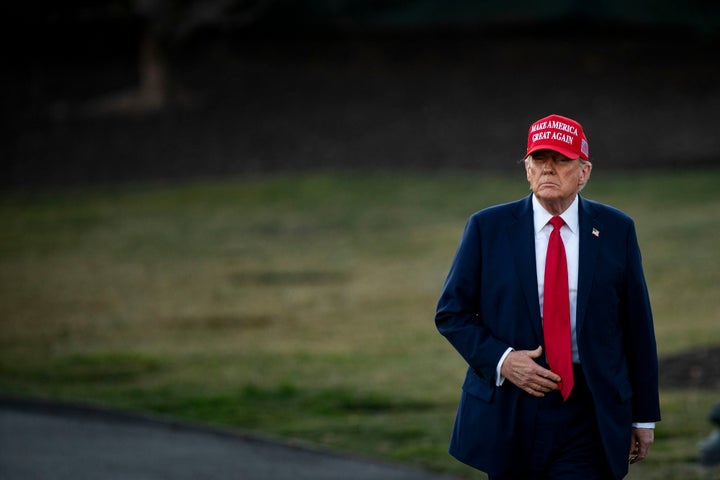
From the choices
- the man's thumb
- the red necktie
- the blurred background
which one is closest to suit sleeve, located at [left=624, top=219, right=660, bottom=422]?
the red necktie

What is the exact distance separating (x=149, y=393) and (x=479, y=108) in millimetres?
15312

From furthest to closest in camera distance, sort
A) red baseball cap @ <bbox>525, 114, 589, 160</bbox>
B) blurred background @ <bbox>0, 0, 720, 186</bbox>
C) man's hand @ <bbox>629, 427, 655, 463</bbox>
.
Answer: blurred background @ <bbox>0, 0, 720, 186</bbox> < man's hand @ <bbox>629, 427, 655, 463</bbox> < red baseball cap @ <bbox>525, 114, 589, 160</bbox>

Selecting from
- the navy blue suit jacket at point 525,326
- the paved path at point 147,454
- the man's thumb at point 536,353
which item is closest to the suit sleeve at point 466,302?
the navy blue suit jacket at point 525,326

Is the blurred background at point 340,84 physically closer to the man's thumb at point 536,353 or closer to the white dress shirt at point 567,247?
the white dress shirt at point 567,247

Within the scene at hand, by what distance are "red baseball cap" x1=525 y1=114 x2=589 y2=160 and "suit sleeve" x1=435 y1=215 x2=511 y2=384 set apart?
0.36m

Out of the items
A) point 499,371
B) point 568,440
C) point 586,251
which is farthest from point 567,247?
point 568,440

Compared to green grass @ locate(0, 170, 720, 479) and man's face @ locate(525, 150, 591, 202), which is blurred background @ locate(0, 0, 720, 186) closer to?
green grass @ locate(0, 170, 720, 479)

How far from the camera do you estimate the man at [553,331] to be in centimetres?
425

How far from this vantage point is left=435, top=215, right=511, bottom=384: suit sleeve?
4328mm

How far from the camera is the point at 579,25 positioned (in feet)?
84.8

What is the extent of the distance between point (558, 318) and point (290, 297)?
32.1 feet

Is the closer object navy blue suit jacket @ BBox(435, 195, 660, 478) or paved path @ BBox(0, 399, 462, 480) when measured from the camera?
navy blue suit jacket @ BBox(435, 195, 660, 478)

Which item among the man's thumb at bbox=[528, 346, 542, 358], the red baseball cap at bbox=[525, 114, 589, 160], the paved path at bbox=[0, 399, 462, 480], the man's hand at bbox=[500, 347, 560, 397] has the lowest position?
the paved path at bbox=[0, 399, 462, 480]

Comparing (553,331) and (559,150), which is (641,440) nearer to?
(553,331)
